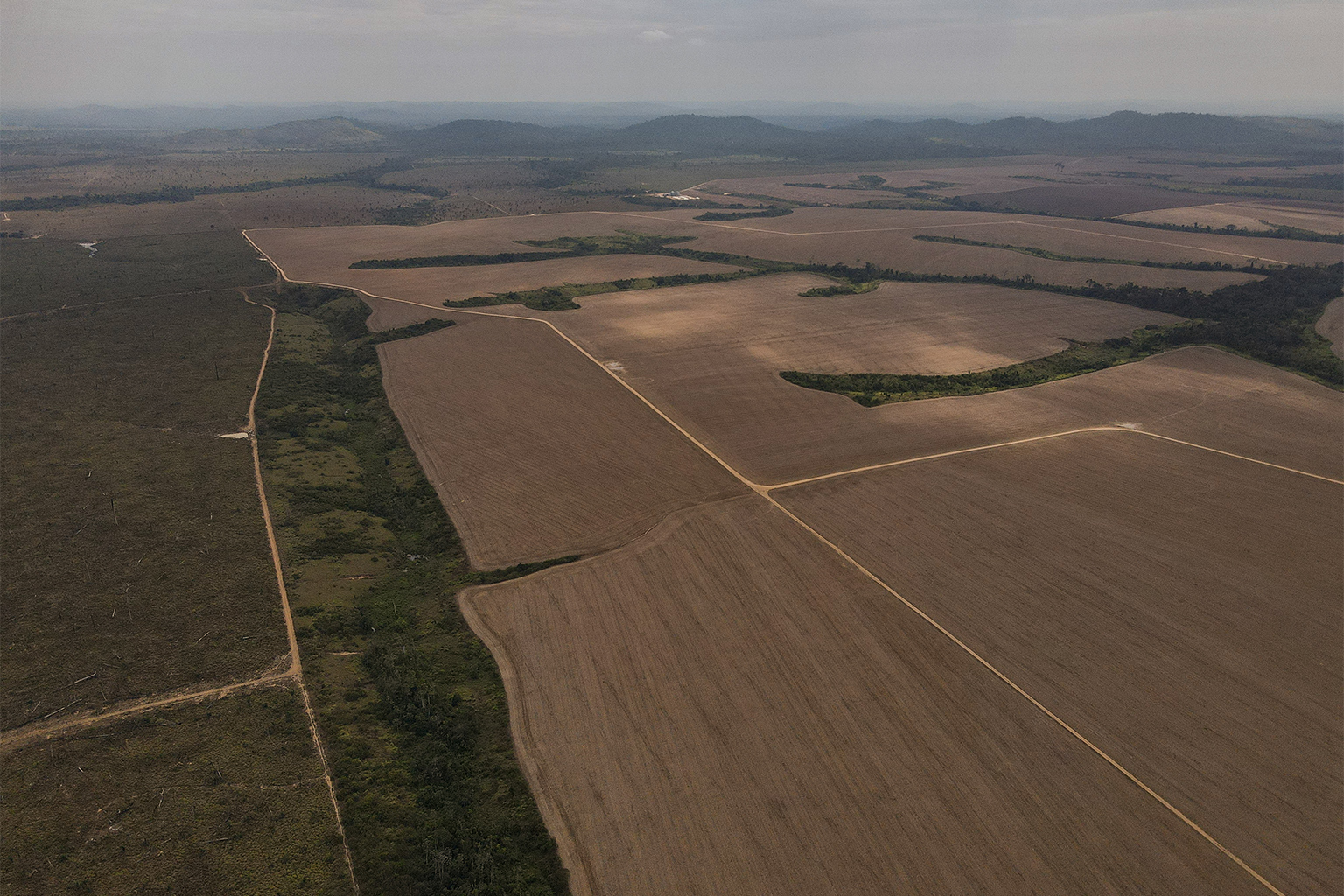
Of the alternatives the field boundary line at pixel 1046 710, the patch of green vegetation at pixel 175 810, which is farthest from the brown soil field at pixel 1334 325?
the patch of green vegetation at pixel 175 810

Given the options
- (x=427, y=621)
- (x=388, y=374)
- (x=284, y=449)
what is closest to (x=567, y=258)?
(x=388, y=374)

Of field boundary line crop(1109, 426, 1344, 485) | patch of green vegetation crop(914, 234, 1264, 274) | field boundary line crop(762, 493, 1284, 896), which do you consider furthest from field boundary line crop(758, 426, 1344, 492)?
patch of green vegetation crop(914, 234, 1264, 274)

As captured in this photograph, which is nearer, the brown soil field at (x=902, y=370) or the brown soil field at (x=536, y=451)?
the brown soil field at (x=536, y=451)

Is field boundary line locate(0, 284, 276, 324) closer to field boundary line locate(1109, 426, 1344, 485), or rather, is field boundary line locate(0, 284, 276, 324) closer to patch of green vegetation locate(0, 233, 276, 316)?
patch of green vegetation locate(0, 233, 276, 316)

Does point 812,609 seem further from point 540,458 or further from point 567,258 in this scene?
point 567,258

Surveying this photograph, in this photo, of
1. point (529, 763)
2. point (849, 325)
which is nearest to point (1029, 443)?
point (849, 325)

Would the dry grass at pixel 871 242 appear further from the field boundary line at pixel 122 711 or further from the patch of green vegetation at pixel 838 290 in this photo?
the field boundary line at pixel 122 711
